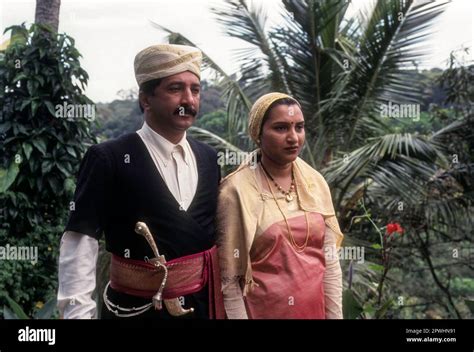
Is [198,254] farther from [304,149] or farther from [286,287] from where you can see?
[304,149]

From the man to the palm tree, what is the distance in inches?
70.0

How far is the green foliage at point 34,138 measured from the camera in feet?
10.4

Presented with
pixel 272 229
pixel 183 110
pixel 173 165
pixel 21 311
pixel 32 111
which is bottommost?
pixel 21 311

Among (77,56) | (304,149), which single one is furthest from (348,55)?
(77,56)

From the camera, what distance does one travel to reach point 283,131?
2.08 meters

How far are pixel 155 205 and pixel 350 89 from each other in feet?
7.95

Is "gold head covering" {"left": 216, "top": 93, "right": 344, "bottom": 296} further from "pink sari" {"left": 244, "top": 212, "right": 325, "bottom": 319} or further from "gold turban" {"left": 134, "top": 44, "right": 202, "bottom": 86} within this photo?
"gold turban" {"left": 134, "top": 44, "right": 202, "bottom": 86}

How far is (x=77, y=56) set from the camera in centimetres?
319

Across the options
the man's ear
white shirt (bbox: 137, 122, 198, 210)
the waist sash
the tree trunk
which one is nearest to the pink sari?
the waist sash

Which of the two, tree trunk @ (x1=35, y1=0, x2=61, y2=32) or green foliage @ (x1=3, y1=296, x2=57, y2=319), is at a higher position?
tree trunk @ (x1=35, y1=0, x2=61, y2=32)

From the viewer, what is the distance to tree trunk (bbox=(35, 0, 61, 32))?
Answer: 119 inches

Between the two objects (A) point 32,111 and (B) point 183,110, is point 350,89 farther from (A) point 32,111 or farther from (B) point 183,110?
(B) point 183,110

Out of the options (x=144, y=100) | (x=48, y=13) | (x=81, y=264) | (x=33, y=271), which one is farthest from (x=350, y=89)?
(x=81, y=264)

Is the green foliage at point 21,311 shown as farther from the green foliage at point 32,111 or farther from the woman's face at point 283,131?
the woman's face at point 283,131
